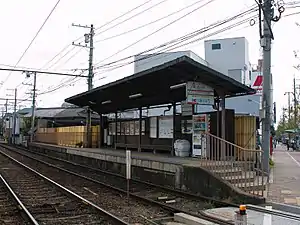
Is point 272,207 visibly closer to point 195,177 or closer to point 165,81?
point 195,177

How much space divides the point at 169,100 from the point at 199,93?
480cm

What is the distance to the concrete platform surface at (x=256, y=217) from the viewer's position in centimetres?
779

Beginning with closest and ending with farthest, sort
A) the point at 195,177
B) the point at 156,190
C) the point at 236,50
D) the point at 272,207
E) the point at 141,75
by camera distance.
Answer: the point at 272,207
the point at 195,177
the point at 156,190
the point at 141,75
the point at 236,50

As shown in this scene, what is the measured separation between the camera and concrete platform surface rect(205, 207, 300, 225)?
7.79 meters

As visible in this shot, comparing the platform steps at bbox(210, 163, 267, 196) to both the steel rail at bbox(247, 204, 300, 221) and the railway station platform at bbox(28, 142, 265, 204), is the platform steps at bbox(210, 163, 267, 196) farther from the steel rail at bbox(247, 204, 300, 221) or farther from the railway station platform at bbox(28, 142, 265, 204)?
the steel rail at bbox(247, 204, 300, 221)

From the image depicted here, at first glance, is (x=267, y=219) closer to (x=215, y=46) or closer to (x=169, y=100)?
(x=169, y=100)

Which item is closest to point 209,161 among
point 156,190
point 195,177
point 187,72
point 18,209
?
point 195,177

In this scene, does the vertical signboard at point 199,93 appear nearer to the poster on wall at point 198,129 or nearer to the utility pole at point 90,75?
the poster on wall at point 198,129

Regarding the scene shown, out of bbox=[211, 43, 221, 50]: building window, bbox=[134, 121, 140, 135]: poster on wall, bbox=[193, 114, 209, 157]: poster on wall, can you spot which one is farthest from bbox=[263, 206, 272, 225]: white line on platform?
bbox=[211, 43, 221, 50]: building window

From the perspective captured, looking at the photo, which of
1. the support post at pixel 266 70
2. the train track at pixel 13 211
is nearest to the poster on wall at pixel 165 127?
the support post at pixel 266 70

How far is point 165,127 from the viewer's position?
19125mm

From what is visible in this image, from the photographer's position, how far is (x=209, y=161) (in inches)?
A: 468

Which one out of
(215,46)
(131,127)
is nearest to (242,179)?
(131,127)

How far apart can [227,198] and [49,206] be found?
4769 millimetres
